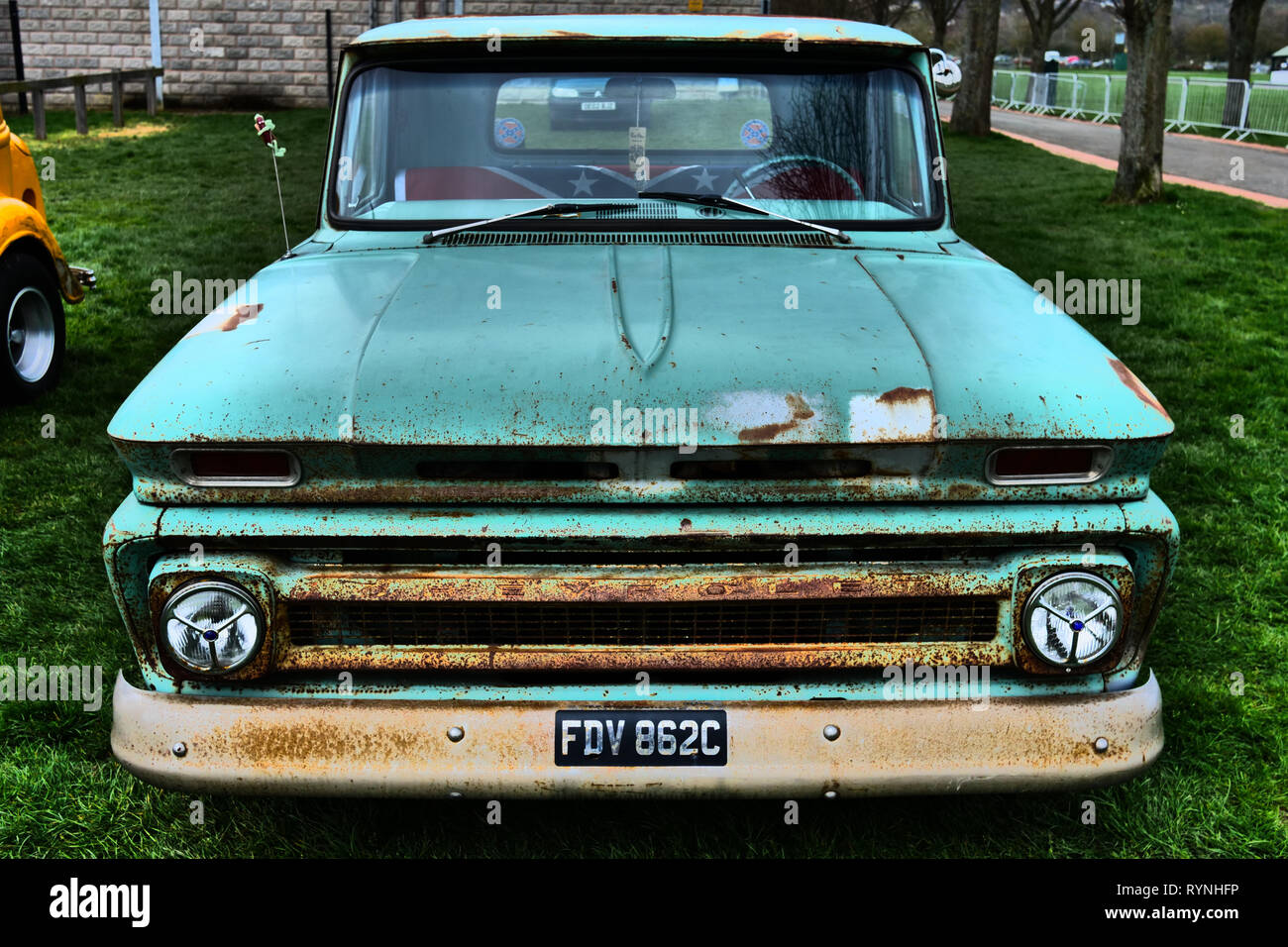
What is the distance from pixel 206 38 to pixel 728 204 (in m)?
21.0

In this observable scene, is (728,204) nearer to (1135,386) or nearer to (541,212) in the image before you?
(541,212)

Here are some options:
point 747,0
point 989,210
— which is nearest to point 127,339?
point 989,210

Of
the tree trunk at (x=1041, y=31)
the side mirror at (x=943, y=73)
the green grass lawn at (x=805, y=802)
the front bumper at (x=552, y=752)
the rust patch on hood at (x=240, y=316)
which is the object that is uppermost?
the tree trunk at (x=1041, y=31)

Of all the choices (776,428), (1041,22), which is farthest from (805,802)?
(1041,22)

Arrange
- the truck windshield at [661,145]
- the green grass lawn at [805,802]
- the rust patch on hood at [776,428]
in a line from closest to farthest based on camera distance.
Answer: the rust patch on hood at [776,428], the green grass lawn at [805,802], the truck windshield at [661,145]

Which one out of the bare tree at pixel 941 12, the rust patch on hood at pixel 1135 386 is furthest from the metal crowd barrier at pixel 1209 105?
the bare tree at pixel 941 12

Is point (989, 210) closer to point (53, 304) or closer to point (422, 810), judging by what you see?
point (53, 304)

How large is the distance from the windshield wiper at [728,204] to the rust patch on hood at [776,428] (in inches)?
40.6

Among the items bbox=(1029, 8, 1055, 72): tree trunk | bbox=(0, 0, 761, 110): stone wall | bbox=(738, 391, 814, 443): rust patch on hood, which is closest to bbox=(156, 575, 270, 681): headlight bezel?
bbox=(738, 391, 814, 443): rust patch on hood

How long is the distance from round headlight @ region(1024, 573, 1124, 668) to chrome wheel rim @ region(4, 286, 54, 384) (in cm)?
532

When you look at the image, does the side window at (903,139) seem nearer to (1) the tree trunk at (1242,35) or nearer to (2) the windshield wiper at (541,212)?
(2) the windshield wiper at (541,212)

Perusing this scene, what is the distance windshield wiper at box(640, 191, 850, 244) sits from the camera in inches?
119

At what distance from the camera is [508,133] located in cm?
332

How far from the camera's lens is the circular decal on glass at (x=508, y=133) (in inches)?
129
